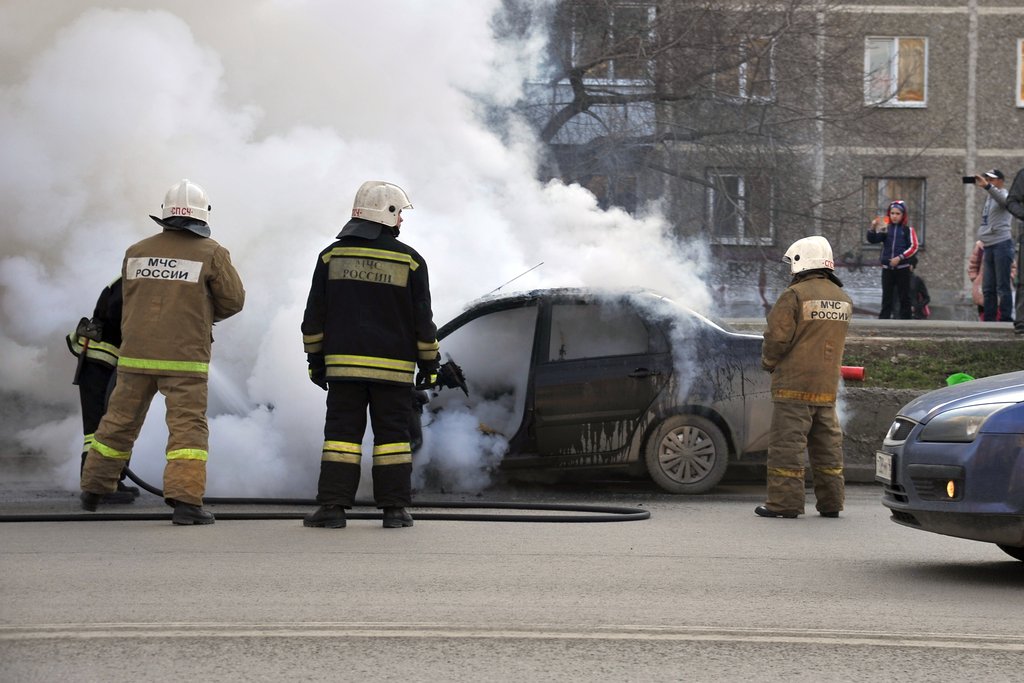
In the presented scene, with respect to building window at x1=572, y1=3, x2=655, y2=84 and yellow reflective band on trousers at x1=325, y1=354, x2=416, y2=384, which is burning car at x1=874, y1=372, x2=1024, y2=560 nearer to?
yellow reflective band on trousers at x1=325, y1=354, x2=416, y2=384

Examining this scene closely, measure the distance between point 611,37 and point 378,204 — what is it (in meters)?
13.1

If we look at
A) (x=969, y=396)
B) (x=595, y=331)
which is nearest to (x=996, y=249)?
(x=595, y=331)

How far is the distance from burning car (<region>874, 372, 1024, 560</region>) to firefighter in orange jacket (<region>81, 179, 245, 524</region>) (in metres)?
3.67

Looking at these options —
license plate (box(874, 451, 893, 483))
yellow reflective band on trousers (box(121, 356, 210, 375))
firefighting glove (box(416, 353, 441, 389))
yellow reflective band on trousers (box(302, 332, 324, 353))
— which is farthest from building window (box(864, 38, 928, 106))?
yellow reflective band on trousers (box(121, 356, 210, 375))

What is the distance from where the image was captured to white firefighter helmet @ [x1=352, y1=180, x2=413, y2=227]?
783cm

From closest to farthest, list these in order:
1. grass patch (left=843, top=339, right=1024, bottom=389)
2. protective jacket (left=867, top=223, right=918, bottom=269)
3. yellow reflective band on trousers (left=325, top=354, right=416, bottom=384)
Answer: yellow reflective band on trousers (left=325, top=354, right=416, bottom=384), grass patch (left=843, top=339, right=1024, bottom=389), protective jacket (left=867, top=223, right=918, bottom=269)

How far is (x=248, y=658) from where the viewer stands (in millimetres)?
4770

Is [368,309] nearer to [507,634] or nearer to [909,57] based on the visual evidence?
[507,634]

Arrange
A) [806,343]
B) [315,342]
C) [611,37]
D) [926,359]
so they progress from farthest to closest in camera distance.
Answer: [611,37]
[926,359]
[806,343]
[315,342]

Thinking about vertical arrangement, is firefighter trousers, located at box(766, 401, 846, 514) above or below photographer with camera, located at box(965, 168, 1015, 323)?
below

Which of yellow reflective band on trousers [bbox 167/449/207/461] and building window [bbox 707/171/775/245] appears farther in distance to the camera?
building window [bbox 707/171/775/245]

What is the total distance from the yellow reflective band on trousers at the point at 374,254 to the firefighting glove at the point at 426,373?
523 millimetres

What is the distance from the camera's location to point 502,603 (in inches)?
227

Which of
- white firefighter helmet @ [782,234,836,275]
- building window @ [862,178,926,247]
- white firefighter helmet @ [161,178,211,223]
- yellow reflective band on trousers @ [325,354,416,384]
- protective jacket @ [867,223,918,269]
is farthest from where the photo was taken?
building window @ [862,178,926,247]
